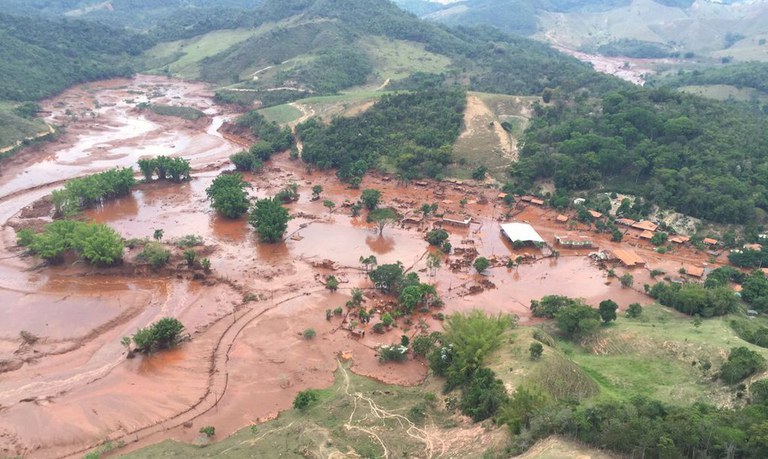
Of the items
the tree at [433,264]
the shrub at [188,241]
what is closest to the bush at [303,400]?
the tree at [433,264]

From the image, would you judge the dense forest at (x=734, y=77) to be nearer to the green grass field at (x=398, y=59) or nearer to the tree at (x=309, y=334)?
the green grass field at (x=398, y=59)

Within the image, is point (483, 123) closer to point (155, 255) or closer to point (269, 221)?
point (269, 221)

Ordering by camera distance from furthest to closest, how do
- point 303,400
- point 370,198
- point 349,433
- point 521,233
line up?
1. point 370,198
2. point 521,233
3. point 303,400
4. point 349,433

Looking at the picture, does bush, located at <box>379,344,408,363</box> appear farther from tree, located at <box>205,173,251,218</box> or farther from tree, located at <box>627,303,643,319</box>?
tree, located at <box>205,173,251,218</box>

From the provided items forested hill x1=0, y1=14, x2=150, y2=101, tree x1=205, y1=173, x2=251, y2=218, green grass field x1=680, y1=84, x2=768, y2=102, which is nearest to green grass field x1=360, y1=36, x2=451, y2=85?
green grass field x1=680, y1=84, x2=768, y2=102

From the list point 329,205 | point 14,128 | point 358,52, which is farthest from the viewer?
point 358,52

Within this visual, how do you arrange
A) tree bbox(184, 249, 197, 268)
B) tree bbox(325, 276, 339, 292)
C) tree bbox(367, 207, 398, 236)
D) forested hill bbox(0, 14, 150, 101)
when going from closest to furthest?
tree bbox(325, 276, 339, 292) → tree bbox(184, 249, 197, 268) → tree bbox(367, 207, 398, 236) → forested hill bbox(0, 14, 150, 101)

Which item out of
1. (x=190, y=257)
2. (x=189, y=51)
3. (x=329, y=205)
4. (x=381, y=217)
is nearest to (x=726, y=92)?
(x=381, y=217)
